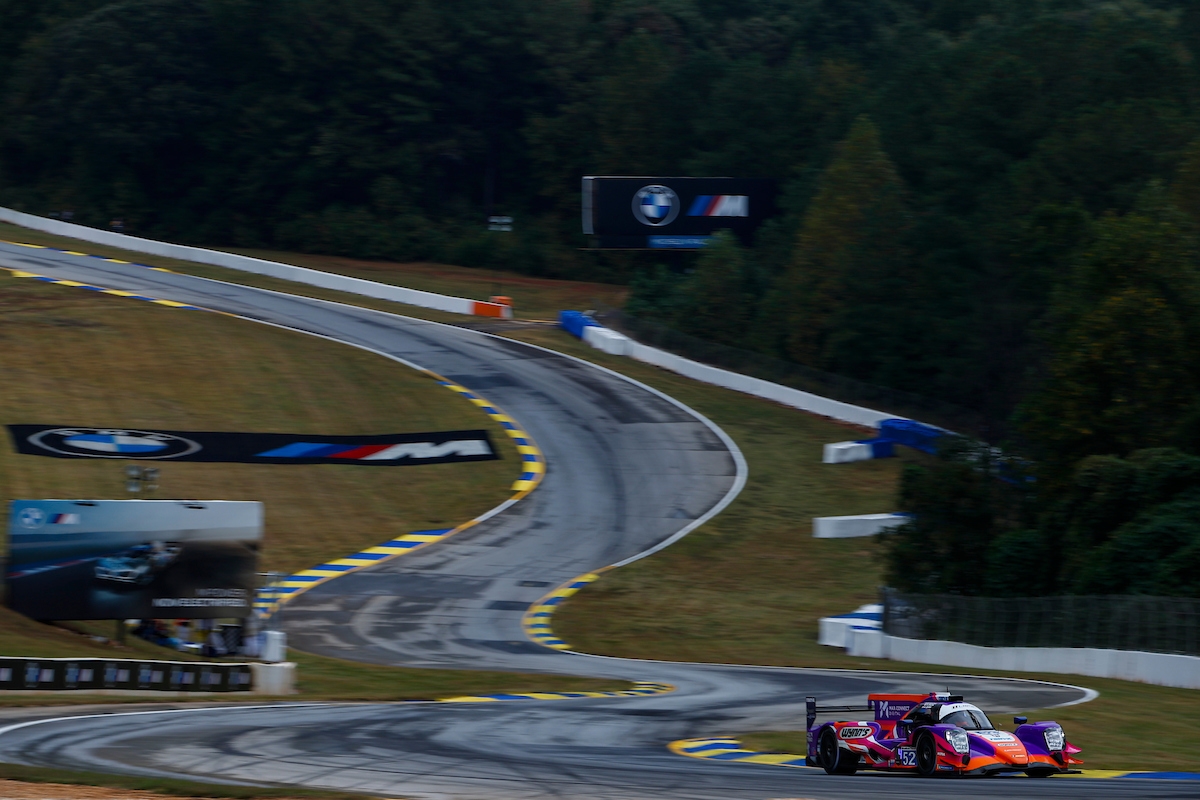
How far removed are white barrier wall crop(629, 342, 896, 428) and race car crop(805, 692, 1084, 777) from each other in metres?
39.9

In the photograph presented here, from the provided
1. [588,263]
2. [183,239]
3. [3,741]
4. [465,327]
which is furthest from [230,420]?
[183,239]

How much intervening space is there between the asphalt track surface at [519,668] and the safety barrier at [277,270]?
5.30 m

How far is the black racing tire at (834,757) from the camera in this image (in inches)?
603

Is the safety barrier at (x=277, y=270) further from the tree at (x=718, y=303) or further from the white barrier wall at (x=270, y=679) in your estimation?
the white barrier wall at (x=270, y=679)

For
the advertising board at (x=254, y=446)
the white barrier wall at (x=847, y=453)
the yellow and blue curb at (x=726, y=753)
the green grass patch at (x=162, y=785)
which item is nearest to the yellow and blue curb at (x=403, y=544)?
the advertising board at (x=254, y=446)

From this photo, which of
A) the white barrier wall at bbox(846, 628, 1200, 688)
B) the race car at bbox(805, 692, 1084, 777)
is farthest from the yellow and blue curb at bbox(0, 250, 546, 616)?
the race car at bbox(805, 692, 1084, 777)

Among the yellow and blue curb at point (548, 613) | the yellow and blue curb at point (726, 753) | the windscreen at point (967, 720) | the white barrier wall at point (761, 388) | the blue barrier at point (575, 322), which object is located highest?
the blue barrier at point (575, 322)

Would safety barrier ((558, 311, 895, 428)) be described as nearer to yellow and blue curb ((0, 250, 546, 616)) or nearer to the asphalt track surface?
the asphalt track surface

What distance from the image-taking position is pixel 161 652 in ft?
89.0

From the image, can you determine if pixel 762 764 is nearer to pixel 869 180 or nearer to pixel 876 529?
pixel 876 529

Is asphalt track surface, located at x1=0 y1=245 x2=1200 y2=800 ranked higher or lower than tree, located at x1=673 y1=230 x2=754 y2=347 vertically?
lower

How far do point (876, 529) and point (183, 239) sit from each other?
68683 mm

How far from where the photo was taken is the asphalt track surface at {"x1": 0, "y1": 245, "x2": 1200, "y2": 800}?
14.7 meters

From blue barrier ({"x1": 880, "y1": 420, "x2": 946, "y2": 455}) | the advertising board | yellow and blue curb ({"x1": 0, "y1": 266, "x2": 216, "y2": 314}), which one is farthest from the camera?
yellow and blue curb ({"x1": 0, "y1": 266, "x2": 216, "y2": 314})
